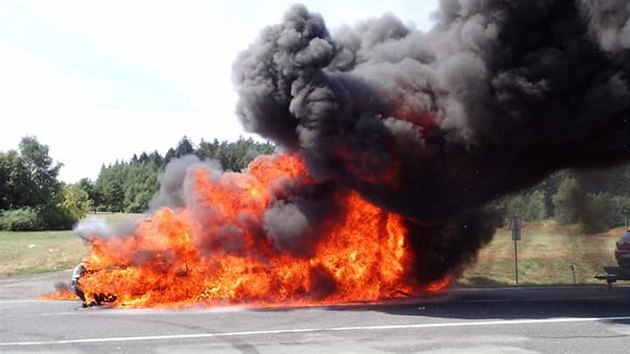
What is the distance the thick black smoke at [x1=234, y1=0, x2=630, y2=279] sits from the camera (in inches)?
552

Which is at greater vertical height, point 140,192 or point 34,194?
point 140,192

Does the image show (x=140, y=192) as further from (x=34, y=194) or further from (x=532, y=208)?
(x=532, y=208)

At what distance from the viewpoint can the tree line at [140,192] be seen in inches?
856

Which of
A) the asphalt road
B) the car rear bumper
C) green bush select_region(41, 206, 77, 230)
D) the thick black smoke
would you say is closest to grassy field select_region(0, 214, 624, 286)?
the car rear bumper

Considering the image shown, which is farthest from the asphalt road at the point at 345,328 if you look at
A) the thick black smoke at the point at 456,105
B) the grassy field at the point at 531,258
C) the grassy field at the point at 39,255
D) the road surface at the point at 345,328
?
the grassy field at the point at 39,255

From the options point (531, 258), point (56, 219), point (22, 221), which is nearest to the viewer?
point (531, 258)

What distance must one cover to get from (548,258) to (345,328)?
15.2m

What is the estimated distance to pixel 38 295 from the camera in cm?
1778

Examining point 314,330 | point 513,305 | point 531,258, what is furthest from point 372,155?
point 531,258

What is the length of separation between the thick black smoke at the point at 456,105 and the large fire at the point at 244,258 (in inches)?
39.9

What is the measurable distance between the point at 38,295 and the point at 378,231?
34.1 feet

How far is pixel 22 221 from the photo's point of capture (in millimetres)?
45656

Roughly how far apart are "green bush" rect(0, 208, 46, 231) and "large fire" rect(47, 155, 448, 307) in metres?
34.3

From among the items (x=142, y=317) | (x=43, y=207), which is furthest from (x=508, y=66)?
(x=43, y=207)
